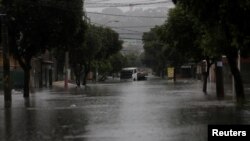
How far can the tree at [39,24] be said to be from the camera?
34.6 meters

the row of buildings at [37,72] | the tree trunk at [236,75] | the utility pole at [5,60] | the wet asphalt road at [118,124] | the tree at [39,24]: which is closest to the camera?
the wet asphalt road at [118,124]

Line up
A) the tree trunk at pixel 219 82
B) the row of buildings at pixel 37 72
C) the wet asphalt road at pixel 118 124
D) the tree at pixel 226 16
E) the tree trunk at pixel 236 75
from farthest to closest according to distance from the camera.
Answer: the row of buildings at pixel 37 72 → the tree trunk at pixel 219 82 → the tree trunk at pixel 236 75 → the tree at pixel 226 16 → the wet asphalt road at pixel 118 124

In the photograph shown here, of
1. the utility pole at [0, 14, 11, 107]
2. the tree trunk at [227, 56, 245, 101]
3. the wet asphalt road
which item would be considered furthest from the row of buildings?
the wet asphalt road

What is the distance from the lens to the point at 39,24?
35250mm

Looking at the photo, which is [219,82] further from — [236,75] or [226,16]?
[226,16]

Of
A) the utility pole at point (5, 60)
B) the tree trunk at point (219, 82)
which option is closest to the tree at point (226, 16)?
the utility pole at point (5, 60)

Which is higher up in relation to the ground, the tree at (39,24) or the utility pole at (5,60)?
the tree at (39,24)

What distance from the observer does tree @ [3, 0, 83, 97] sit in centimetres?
3459

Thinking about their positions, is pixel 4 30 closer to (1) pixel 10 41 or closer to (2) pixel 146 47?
(1) pixel 10 41

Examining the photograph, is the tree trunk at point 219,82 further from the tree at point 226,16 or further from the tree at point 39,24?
the tree at point 226,16

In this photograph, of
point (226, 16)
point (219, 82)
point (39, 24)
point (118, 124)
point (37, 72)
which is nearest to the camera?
point (118, 124)

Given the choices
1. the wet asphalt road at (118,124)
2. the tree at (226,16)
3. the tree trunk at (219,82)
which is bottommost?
the wet asphalt road at (118,124)

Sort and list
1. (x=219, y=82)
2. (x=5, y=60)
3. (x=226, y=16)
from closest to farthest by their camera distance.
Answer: (x=226, y=16), (x=5, y=60), (x=219, y=82)

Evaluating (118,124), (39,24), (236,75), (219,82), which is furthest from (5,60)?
(118,124)
